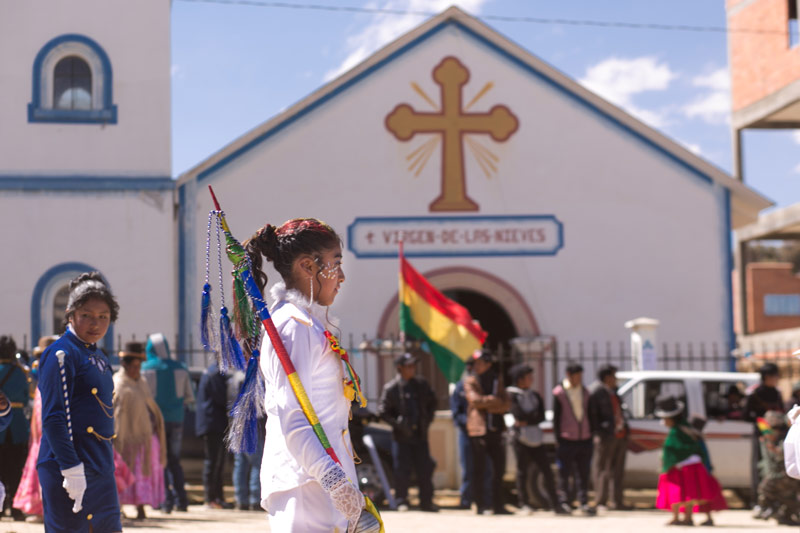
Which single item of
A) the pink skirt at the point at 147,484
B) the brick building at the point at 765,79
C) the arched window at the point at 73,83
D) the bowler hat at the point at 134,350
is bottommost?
the pink skirt at the point at 147,484

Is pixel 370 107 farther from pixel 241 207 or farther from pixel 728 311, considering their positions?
pixel 728 311

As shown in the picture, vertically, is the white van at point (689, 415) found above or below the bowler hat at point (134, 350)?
below

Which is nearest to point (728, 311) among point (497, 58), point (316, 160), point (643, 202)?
point (643, 202)

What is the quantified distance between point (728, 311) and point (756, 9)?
12.7m

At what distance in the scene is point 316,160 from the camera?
769 inches

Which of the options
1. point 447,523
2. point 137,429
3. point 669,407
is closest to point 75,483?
point 137,429

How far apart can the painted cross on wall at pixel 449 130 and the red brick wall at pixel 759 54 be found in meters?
11.1

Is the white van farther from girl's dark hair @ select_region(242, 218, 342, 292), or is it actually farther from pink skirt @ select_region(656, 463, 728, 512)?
girl's dark hair @ select_region(242, 218, 342, 292)

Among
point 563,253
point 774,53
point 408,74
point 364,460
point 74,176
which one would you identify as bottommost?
point 364,460

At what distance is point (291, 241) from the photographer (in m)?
4.16

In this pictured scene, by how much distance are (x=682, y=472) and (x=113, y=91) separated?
11450 mm

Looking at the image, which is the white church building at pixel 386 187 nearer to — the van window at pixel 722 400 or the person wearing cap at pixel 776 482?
the van window at pixel 722 400

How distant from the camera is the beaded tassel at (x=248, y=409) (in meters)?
4.25

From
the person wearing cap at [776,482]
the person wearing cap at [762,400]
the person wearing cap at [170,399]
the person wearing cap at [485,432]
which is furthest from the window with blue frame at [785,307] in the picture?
the person wearing cap at [170,399]
